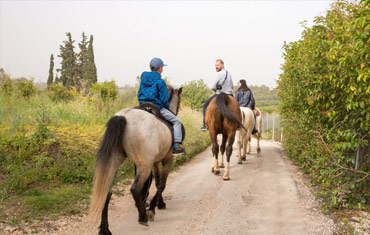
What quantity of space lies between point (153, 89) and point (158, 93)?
15 centimetres

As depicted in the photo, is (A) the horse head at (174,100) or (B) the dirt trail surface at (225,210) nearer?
(B) the dirt trail surface at (225,210)

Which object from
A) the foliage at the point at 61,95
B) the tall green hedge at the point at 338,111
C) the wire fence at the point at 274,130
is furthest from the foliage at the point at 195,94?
the tall green hedge at the point at 338,111

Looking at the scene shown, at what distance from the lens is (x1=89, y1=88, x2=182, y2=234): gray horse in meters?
3.85

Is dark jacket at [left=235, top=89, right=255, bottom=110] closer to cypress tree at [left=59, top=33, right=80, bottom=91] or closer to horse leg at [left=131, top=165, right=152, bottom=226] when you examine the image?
horse leg at [left=131, top=165, right=152, bottom=226]

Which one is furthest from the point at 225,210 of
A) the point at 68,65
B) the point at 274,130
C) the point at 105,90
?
the point at 68,65

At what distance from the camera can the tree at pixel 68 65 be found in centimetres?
3993

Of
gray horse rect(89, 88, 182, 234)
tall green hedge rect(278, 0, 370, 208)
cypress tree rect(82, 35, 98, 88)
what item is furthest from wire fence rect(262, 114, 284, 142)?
cypress tree rect(82, 35, 98, 88)

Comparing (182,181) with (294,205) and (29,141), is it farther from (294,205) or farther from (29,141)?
(29,141)

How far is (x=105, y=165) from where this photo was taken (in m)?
3.87

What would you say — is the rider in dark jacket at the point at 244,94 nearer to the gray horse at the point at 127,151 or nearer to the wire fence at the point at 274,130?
the gray horse at the point at 127,151

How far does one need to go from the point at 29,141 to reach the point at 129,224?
126 inches

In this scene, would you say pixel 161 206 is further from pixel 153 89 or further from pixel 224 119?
pixel 224 119

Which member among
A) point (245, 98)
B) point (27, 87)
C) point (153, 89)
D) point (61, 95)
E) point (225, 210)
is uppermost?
point (27, 87)

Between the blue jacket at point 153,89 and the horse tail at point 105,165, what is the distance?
106cm
